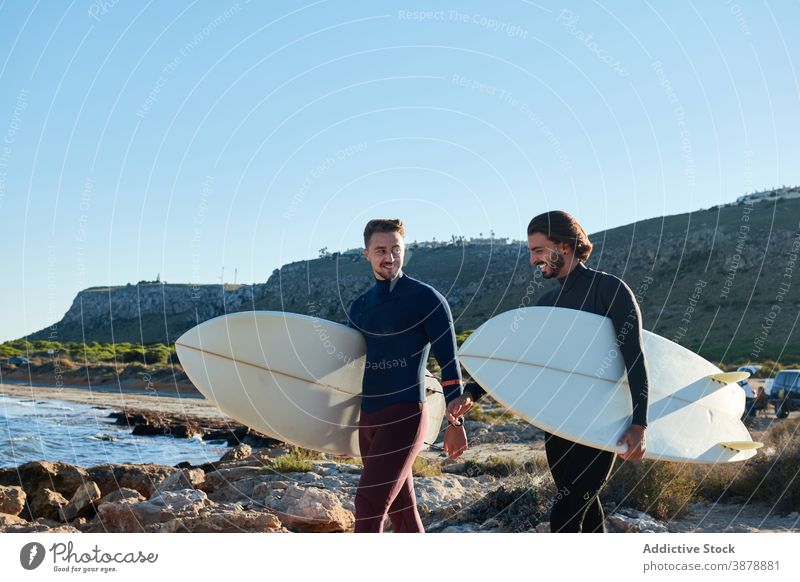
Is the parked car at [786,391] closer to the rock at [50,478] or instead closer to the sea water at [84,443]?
the sea water at [84,443]

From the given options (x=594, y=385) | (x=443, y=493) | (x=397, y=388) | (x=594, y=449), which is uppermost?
(x=397, y=388)

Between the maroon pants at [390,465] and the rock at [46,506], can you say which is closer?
the maroon pants at [390,465]

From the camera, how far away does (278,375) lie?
549cm

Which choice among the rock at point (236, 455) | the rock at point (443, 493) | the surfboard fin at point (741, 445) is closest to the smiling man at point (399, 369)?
the surfboard fin at point (741, 445)

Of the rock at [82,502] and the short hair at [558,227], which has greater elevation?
the short hair at [558,227]

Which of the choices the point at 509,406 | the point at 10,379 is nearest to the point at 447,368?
the point at 509,406

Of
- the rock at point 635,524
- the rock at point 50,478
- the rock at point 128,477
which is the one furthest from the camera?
the rock at point 50,478

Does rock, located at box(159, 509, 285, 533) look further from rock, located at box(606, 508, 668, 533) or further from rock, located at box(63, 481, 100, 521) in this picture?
rock, located at box(63, 481, 100, 521)

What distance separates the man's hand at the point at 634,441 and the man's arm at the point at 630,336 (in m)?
0.03

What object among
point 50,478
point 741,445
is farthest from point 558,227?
point 50,478

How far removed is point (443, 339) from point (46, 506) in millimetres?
7070

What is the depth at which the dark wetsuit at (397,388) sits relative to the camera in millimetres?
4332

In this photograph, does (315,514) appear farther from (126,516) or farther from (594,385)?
(594,385)
